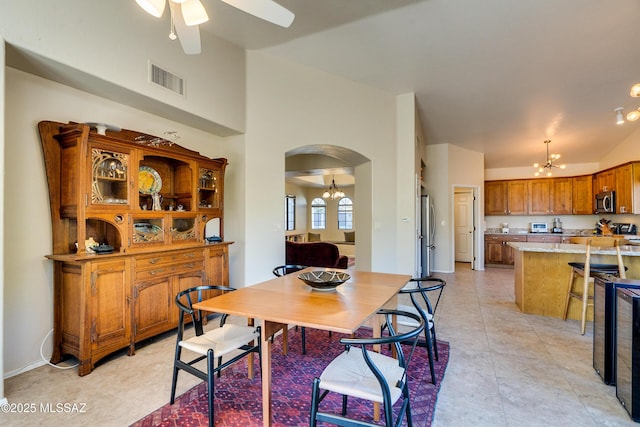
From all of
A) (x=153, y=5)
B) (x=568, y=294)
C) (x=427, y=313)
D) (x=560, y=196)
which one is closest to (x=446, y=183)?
(x=560, y=196)

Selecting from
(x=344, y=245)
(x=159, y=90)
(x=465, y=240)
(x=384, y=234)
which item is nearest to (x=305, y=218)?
(x=344, y=245)

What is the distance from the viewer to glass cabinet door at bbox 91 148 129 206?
8.58 ft

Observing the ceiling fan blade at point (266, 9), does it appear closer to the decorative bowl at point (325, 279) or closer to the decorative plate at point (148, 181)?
the decorative bowl at point (325, 279)

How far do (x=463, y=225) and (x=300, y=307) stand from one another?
780cm

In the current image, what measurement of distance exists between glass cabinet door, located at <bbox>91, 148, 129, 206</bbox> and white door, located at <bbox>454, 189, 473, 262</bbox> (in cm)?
772

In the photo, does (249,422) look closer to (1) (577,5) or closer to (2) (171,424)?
(2) (171,424)

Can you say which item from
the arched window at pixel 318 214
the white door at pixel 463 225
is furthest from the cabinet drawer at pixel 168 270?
the arched window at pixel 318 214

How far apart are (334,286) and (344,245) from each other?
30.2 feet

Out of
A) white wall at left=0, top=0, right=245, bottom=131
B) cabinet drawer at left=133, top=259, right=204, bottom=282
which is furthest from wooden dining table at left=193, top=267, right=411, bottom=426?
white wall at left=0, top=0, right=245, bottom=131

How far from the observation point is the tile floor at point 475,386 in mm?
1956

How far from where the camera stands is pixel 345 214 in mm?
13141

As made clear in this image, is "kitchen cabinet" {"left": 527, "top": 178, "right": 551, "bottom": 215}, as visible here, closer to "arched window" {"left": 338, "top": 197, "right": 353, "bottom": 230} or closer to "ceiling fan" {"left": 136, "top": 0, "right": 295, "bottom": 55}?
"arched window" {"left": 338, "top": 197, "right": 353, "bottom": 230}

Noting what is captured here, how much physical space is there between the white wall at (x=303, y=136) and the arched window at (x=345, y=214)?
24.9 ft

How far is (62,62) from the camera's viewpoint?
240 cm
